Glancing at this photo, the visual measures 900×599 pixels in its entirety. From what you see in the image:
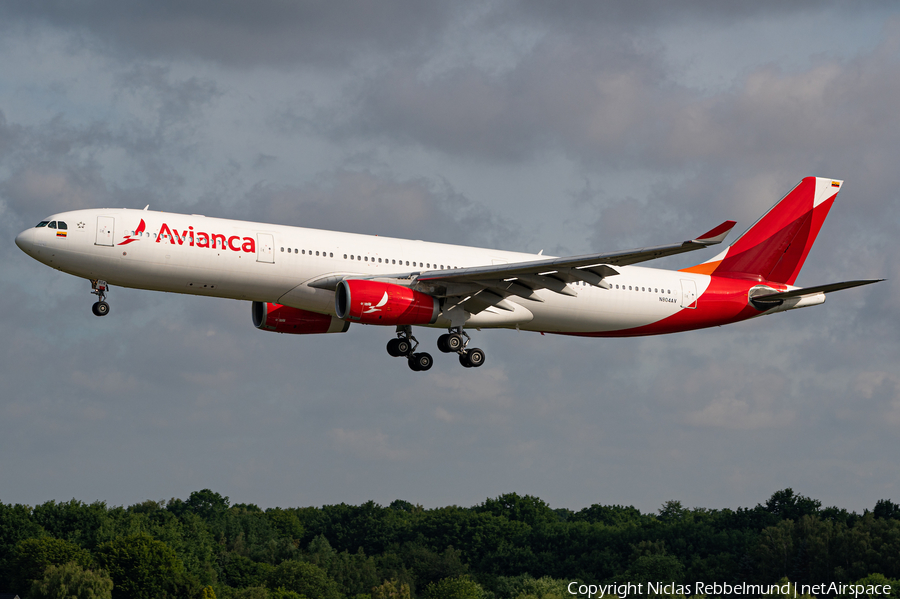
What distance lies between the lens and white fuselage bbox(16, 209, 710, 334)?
133 ft

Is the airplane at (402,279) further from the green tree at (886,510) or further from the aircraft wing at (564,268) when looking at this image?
the green tree at (886,510)

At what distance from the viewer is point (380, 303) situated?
1666 inches

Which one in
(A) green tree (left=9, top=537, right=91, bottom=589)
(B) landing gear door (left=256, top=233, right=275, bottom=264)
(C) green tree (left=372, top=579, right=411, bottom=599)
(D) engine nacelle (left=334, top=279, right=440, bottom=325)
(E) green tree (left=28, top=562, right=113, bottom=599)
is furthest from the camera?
(C) green tree (left=372, top=579, right=411, bottom=599)

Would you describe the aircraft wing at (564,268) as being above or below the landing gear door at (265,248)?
below

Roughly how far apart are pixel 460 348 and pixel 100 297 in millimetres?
15434

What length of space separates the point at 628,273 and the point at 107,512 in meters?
103

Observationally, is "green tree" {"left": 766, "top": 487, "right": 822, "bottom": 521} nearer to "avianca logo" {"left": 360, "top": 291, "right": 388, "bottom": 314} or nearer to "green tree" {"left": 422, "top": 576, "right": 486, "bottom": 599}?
"green tree" {"left": 422, "top": 576, "right": 486, "bottom": 599}

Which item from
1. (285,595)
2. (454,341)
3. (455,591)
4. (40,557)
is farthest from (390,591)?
(454,341)

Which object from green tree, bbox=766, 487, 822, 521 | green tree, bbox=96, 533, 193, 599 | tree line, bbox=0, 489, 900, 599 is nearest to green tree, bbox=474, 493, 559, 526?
tree line, bbox=0, 489, 900, 599

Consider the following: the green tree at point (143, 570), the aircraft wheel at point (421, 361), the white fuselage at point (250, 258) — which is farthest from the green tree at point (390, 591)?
the white fuselage at point (250, 258)

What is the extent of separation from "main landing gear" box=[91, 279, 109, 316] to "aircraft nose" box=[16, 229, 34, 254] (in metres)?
2.75

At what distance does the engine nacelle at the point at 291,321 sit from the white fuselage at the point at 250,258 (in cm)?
399

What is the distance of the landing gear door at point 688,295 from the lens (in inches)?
2012

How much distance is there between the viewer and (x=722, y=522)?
16512 cm
